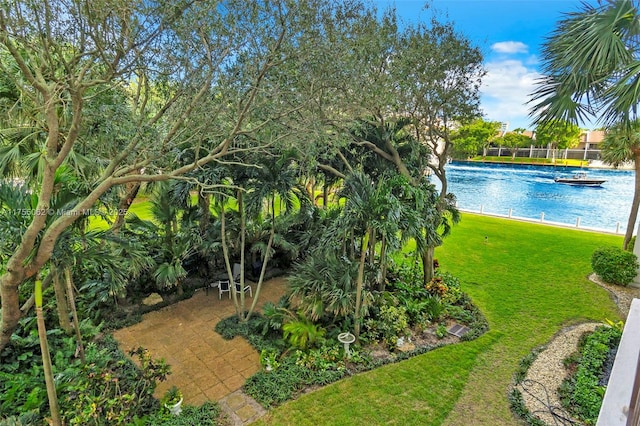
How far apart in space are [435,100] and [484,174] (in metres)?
45.7

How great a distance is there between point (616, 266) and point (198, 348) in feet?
37.1

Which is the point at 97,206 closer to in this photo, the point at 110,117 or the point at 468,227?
the point at 110,117

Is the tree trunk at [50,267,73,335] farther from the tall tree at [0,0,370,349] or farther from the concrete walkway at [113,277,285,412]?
the concrete walkway at [113,277,285,412]

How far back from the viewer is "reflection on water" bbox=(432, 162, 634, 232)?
24.5m

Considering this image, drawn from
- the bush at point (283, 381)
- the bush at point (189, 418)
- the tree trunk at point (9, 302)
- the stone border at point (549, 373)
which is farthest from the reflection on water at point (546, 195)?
the tree trunk at point (9, 302)

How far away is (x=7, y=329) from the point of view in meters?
4.91

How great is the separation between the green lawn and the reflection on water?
27.1ft

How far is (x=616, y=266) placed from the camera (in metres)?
9.29

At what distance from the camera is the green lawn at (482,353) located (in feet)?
15.7

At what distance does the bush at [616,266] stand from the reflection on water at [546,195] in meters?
9.47

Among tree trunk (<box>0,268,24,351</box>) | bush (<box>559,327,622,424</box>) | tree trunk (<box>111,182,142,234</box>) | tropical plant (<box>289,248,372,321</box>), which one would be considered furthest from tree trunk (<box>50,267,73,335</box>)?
bush (<box>559,327,622,424</box>)

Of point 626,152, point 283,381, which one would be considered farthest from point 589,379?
point 626,152

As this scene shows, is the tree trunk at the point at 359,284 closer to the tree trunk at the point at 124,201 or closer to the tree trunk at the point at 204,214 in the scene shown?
the tree trunk at the point at 204,214

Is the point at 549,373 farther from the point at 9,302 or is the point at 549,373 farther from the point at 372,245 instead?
the point at 9,302
